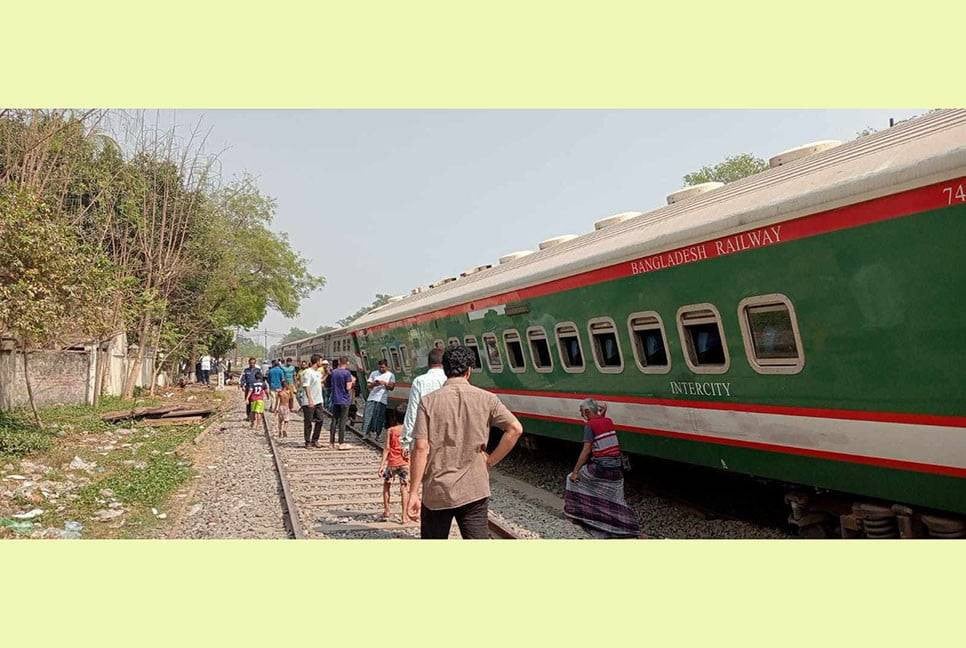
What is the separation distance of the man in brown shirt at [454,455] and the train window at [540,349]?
6.32 m

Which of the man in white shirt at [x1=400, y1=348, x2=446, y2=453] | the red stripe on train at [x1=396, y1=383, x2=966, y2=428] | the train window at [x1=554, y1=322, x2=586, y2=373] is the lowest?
the red stripe on train at [x1=396, y1=383, x2=966, y2=428]

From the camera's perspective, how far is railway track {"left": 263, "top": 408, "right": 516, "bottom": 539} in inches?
360

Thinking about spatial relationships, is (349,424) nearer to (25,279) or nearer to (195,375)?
(25,279)

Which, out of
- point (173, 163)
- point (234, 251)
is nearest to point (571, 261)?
point (173, 163)

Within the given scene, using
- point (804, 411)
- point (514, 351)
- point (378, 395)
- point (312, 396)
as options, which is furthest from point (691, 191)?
point (312, 396)

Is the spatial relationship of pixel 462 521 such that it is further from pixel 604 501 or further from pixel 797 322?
pixel 604 501

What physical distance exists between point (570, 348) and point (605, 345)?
0.95m

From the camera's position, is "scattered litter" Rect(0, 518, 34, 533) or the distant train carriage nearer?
the distant train carriage

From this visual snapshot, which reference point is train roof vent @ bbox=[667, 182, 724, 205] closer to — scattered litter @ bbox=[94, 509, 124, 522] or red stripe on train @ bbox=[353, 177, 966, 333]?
red stripe on train @ bbox=[353, 177, 966, 333]

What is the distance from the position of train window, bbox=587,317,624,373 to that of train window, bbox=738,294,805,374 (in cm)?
232

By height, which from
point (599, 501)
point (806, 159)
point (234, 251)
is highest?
point (234, 251)

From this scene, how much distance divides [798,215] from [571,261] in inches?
169

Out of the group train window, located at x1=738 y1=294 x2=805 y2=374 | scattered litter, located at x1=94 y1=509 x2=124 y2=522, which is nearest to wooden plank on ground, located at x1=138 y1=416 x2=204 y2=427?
scattered litter, located at x1=94 y1=509 x2=124 y2=522

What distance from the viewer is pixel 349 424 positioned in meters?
20.8
